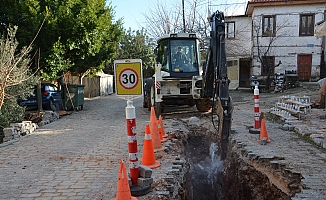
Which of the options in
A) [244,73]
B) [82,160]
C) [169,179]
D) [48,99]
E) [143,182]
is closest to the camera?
[143,182]

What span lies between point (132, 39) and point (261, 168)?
3106cm

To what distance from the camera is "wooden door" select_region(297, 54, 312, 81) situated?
22.1 metres

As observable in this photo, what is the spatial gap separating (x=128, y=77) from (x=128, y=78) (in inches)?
0.6

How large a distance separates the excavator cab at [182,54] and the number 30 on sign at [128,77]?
7.00 meters

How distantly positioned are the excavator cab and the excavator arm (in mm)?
4444

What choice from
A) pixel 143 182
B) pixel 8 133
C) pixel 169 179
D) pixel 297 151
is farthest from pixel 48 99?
pixel 297 151

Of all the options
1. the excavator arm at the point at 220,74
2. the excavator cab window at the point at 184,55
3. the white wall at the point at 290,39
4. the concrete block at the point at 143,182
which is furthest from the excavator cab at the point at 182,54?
the white wall at the point at 290,39

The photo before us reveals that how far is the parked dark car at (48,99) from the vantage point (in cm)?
1369

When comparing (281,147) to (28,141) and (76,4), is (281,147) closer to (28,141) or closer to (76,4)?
(28,141)

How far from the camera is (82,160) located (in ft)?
19.9

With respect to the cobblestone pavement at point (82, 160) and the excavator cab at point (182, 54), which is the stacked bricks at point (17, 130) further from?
the excavator cab at point (182, 54)

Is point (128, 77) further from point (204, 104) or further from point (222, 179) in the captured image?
point (204, 104)

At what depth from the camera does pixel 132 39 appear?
34.6m

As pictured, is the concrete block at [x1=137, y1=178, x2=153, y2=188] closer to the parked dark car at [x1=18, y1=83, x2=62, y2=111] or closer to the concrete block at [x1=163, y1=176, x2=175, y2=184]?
the concrete block at [x1=163, y1=176, x2=175, y2=184]
